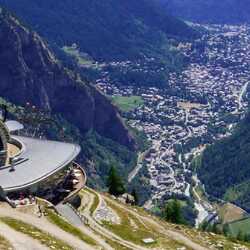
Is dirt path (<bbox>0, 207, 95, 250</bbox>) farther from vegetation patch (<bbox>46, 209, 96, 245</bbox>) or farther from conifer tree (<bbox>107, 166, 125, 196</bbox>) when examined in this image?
conifer tree (<bbox>107, 166, 125, 196</bbox>)

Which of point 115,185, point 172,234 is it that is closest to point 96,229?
point 172,234

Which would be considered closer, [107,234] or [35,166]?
[107,234]

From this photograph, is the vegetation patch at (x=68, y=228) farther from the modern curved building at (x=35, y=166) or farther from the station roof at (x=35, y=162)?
the station roof at (x=35, y=162)

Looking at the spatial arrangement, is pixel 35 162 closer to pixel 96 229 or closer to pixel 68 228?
pixel 96 229

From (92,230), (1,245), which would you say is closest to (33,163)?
(92,230)

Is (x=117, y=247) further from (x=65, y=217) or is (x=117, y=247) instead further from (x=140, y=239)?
(x=65, y=217)
